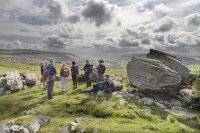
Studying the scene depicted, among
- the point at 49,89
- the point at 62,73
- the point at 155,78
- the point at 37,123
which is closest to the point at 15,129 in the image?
the point at 37,123

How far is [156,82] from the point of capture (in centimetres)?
3459

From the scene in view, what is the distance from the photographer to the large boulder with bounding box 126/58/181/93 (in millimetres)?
34500

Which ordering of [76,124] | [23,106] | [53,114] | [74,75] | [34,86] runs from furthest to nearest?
[34,86] → [74,75] → [23,106] → [53,114] → [76,124]

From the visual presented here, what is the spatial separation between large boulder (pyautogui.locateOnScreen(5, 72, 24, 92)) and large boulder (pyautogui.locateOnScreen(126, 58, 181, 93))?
728 inches

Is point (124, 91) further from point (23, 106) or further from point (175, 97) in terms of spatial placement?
point (23, 106)

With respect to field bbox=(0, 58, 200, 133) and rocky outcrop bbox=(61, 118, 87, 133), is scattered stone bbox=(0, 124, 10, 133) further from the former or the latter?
rocky outcrop bbox=(61, 118, 87, 133)

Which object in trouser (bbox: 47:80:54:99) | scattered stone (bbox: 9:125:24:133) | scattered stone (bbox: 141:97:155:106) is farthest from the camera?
trouser (bbox: 47:80:54:99)

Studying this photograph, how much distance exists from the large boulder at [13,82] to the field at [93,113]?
5133 millimetres

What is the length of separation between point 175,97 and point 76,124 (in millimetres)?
15821

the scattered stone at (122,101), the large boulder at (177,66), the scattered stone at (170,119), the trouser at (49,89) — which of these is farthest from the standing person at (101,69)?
the scattered stone at (170,119)

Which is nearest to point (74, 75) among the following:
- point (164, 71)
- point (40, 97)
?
point (40, 97)

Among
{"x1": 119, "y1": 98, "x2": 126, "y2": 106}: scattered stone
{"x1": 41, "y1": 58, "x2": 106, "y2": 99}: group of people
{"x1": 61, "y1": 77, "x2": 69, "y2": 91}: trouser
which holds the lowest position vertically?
{"x1": 119, "y1": 98, "x2": 126, "y2": 106}: scattered stone

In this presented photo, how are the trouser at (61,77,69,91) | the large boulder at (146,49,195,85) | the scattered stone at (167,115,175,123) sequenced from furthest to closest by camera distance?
the large boulder at (146,49,195,85) < the trouser at (61,77,69,91) < the scattered stone at (167,115,175,123)

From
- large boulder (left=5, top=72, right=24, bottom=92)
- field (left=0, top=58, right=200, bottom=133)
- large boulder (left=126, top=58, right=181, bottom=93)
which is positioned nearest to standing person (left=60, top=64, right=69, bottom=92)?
field (left=0, top=58, right=200, bottom=133)
